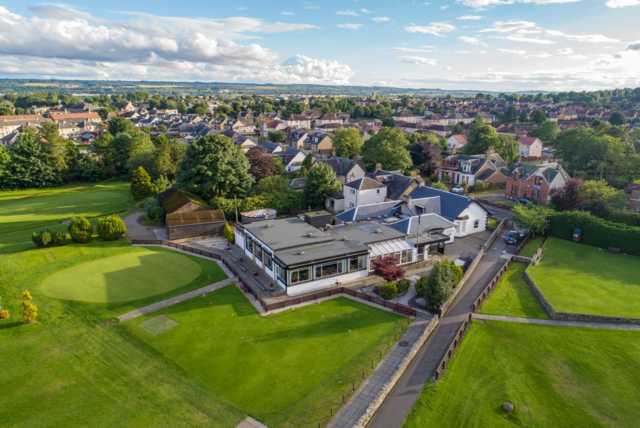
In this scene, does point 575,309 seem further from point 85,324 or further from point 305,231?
point 85,324

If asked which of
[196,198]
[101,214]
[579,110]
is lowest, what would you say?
[101,214]

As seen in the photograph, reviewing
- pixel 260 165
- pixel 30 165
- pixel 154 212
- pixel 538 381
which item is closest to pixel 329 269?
pixel 538 381

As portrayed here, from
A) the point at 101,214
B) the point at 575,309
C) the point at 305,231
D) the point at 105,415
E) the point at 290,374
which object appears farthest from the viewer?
the point at 101,214

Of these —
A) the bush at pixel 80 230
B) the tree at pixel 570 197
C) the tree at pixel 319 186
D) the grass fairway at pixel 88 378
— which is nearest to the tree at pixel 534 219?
the tree at pixel 570 197

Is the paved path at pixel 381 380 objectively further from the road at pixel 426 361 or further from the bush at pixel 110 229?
the bush at pixel 110 229

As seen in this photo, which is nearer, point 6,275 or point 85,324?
point 85,324

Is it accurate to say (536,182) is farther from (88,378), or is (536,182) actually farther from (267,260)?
(88,378)

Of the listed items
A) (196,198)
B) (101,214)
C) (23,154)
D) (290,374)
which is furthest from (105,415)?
(23,154)
